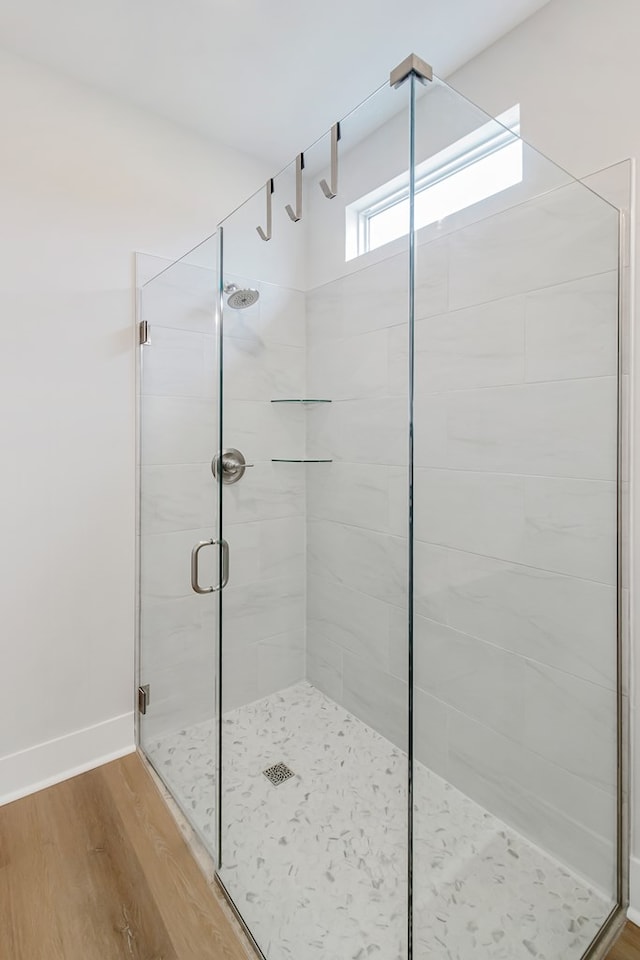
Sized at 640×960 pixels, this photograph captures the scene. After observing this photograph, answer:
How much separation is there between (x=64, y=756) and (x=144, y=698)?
324 millimetres

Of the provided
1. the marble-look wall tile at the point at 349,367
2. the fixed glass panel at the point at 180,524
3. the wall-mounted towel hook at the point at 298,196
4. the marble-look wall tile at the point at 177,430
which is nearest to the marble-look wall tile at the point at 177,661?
the fixed glass panel at the point at 180,524

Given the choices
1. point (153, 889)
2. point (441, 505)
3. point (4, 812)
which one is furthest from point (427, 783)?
point (4, 812)

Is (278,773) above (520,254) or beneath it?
beneath

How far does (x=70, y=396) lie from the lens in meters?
1.78

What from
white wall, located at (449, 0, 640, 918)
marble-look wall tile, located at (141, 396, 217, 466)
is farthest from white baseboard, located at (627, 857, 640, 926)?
marble-look wall tile, located at (141, 396, 217, 466)

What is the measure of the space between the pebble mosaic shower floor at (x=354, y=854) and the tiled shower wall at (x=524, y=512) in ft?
0.30

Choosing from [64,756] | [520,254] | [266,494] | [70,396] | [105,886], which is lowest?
[105,886]

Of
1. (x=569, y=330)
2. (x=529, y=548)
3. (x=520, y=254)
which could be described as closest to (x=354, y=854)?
(x=529, y=548)

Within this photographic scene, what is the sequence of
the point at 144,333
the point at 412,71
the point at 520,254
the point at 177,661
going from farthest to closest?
the point at 144,333 → the point at 177,661 → the point at 520,254 → the point at 412,71

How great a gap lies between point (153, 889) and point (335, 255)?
187 cm

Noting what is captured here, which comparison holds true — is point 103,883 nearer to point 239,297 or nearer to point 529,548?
point 529,548

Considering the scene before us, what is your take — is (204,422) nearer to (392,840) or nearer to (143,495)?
(143,495)

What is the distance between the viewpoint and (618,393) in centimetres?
127

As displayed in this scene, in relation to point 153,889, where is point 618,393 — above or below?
above
